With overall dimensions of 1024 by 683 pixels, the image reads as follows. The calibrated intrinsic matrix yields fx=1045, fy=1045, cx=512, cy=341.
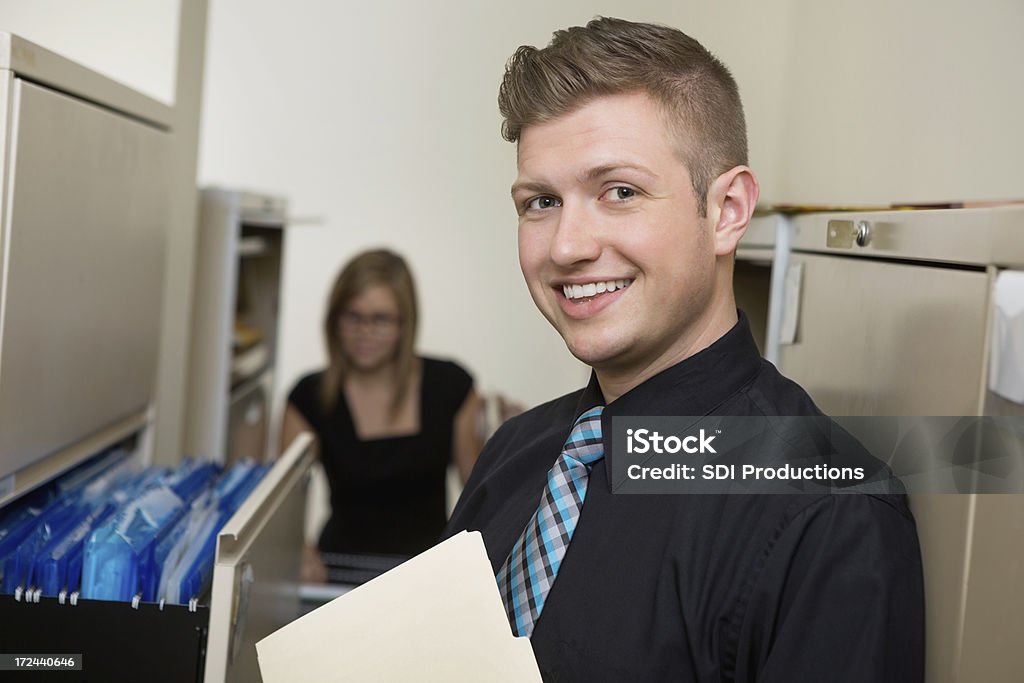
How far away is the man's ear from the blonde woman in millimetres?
1734

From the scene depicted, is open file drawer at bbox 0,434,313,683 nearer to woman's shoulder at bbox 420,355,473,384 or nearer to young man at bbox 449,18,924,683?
young man at bbox 449,18,924,683

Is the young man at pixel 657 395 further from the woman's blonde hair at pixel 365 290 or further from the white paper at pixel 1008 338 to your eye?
the woman's blonde hair at pixel 365 290

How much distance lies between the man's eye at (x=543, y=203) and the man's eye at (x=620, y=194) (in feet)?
0.15

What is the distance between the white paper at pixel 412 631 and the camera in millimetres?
777

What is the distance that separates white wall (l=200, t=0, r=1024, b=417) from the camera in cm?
83

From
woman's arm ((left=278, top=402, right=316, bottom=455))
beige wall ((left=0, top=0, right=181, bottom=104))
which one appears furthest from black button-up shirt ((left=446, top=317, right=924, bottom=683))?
woman's arm ((left=278, top=402, right=316, bottom=455))

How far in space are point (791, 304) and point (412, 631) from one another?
1.75ft

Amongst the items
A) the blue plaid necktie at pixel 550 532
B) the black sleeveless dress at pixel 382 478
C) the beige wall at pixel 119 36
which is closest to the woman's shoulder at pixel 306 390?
the black sleeveless dress at pixel 382 478

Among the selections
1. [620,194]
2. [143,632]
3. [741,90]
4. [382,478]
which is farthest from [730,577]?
[382,478]

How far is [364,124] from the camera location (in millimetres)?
1614

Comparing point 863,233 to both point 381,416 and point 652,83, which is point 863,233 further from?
point 381,416

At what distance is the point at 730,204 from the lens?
825 mm

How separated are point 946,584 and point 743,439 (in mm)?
192

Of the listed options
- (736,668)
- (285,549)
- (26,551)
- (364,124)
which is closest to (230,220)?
(364,124)
